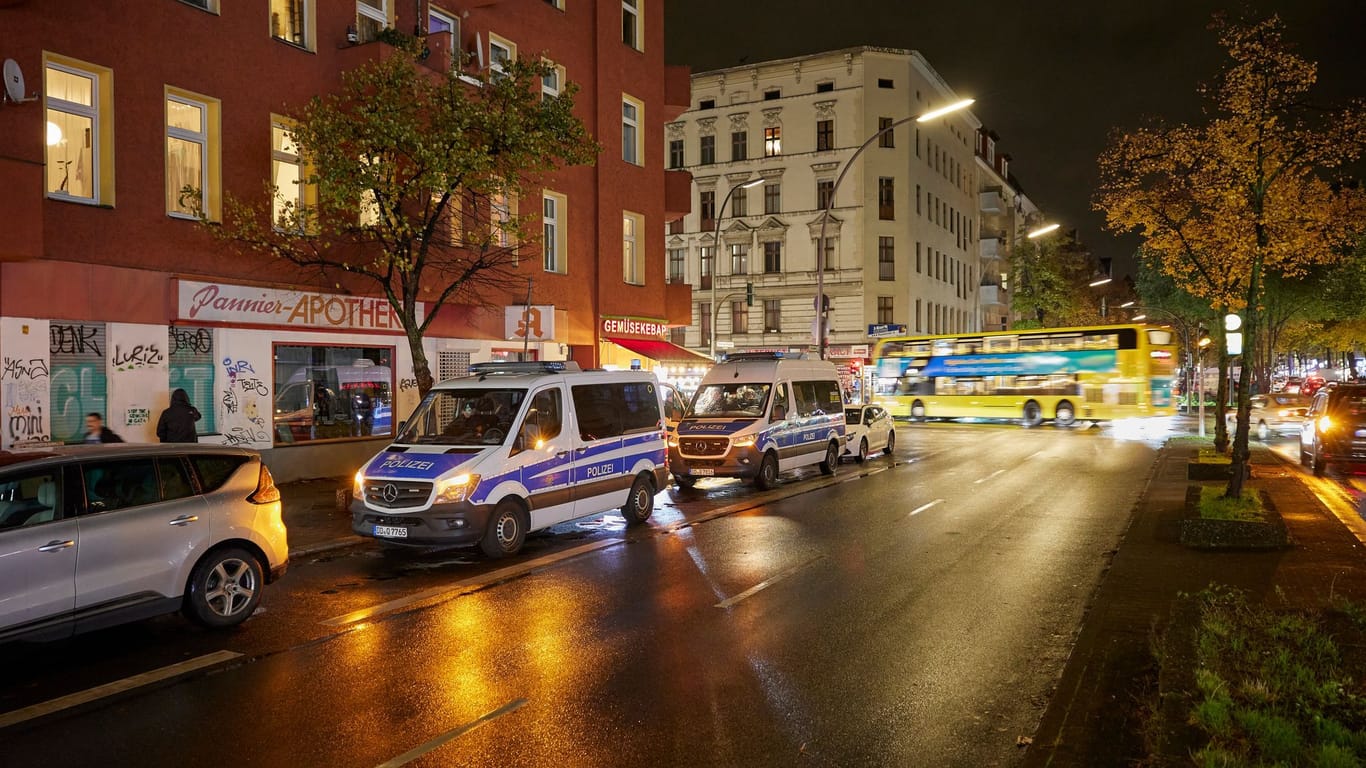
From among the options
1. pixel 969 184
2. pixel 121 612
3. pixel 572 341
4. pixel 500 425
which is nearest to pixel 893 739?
pixel 121 612

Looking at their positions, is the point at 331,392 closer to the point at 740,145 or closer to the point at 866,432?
the point at 866,432

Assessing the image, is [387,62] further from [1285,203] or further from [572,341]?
[1285,203]

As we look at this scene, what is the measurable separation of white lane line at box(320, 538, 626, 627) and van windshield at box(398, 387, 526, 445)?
4.96 feet

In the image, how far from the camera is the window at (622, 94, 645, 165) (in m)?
26.3

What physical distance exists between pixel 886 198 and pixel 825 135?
16.2ft

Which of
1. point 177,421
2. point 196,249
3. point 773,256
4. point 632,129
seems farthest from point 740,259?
point 177,421

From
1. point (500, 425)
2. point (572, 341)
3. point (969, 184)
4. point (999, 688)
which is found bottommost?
point (999, 688)

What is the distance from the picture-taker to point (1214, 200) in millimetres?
16375

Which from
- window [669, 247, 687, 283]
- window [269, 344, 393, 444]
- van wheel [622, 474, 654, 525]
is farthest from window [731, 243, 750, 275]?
van wheel [622, 474, 654, 525]

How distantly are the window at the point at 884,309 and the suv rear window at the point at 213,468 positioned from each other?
47.7 metres

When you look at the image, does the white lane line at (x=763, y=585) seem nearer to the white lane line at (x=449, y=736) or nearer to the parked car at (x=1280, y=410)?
the white lane line at (x=449, y=736)

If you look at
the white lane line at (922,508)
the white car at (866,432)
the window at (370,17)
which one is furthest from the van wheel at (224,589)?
the white car at (866,432)

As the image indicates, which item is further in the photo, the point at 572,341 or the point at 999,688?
the point at 572,341

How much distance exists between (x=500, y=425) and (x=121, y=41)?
891 centimetres
